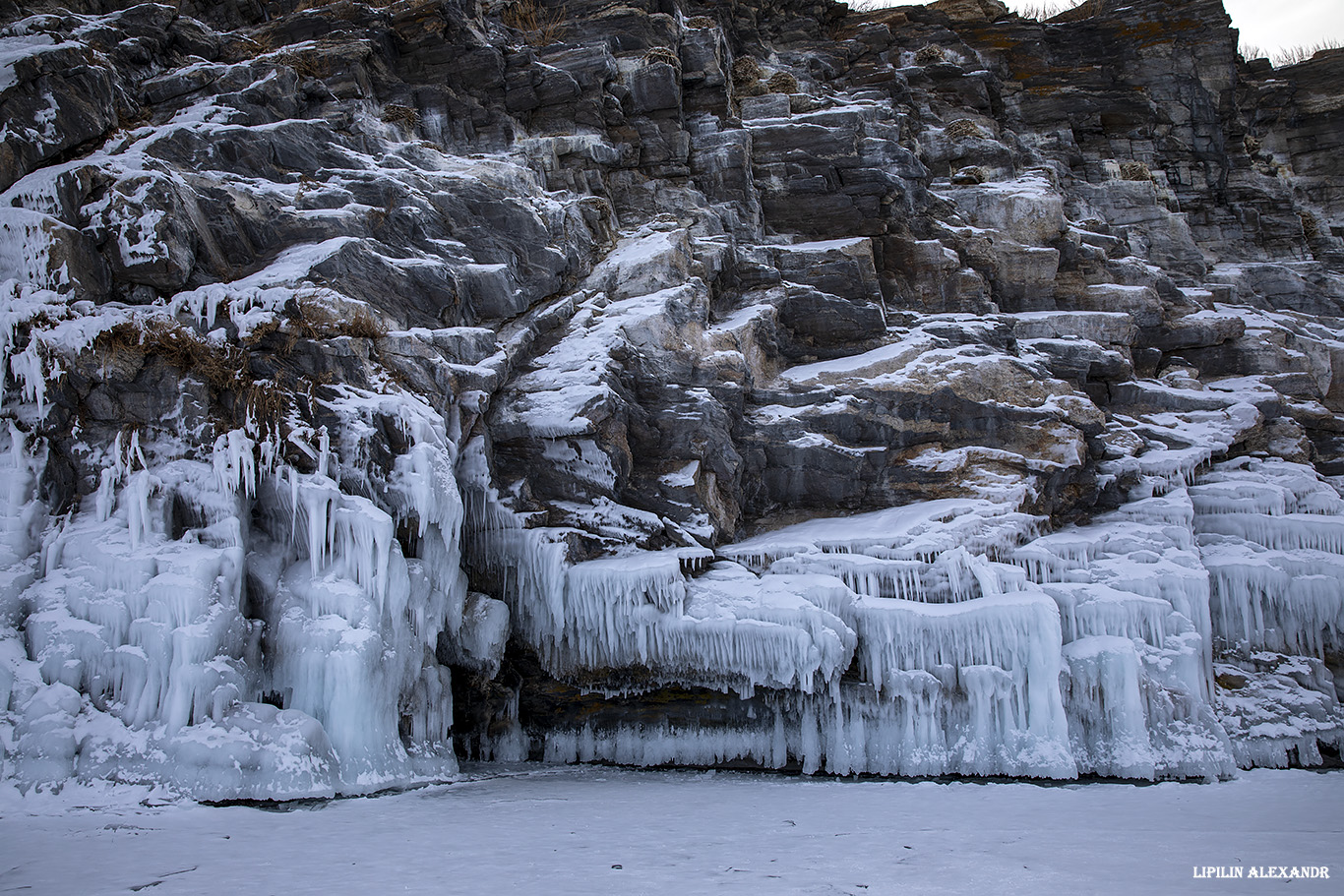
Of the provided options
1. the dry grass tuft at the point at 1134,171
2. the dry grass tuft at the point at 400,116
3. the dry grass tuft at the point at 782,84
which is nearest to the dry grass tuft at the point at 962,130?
the dry grass tuft at the point at 782,84

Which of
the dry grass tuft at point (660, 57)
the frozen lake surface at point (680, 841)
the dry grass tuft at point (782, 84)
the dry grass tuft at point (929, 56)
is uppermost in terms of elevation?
the dry grass tuft at point (929, 56)

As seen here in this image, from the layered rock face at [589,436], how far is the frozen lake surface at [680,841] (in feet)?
3.44

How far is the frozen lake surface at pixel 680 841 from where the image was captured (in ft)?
23.0

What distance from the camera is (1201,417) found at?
18.7m

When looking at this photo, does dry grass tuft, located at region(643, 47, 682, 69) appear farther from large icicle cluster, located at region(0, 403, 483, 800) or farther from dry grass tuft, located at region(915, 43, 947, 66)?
large icicle cluster, located at region(0, 403, 483, 800)

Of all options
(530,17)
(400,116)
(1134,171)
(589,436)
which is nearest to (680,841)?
(589,436)

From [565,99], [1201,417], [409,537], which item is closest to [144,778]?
[409,537]

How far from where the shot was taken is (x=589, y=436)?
14.5m

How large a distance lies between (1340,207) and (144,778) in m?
36.4

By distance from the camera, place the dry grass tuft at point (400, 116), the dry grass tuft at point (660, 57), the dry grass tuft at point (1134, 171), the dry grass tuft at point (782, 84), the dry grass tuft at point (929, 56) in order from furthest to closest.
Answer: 1. the dry grass tuft at point (929, 56)
2. the dry grass tuft at point (1134, 171)
3. the dry grass tuft at point (782, 84)
4. the dry grass tuft at point (660, 57)
5. the dry grass tuft at point (400, 116)

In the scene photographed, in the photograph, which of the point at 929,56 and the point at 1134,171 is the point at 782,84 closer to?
the point at 929,56

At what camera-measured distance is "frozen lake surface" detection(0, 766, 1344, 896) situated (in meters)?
7.02

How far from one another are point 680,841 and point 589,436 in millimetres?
7562

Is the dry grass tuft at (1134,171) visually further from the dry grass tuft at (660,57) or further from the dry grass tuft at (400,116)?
the dry grass tuft at (400,116)
